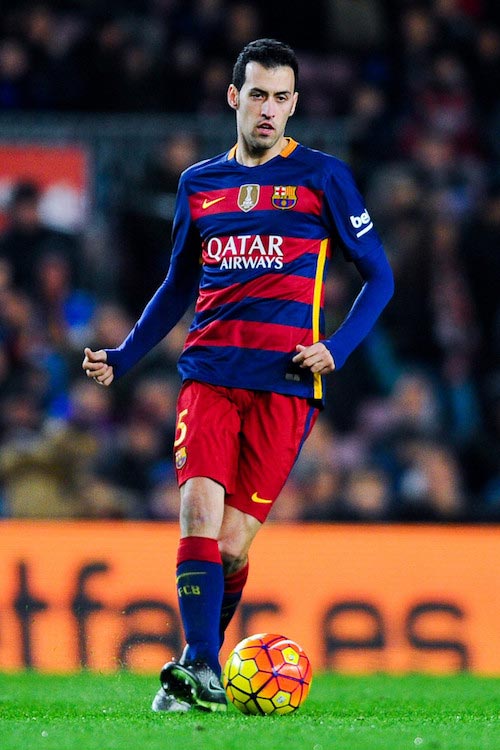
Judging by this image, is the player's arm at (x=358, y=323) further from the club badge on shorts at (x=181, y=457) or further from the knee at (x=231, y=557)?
the knee at (x=231, y=557)

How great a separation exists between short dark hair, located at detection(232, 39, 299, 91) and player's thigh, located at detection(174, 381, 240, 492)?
1125 millimetres


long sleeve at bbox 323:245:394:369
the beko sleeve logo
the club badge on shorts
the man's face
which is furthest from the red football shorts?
the man's face

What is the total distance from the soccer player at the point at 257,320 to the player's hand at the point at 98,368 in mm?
18

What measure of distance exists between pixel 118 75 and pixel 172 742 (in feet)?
26.7

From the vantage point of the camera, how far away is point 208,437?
5152 mm

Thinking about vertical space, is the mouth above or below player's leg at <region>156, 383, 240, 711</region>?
above

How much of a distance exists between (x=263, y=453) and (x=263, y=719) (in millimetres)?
900

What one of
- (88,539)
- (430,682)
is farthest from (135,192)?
(430,682)

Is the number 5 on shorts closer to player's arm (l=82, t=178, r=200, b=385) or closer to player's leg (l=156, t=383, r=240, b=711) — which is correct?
player's leg (l=156, t=383, r=240, b=711)

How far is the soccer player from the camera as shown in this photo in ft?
16.9

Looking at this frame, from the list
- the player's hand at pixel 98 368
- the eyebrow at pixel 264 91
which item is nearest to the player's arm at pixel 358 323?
the eyebrow at pixel 264 91

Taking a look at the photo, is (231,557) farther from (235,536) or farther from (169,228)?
(169,228)

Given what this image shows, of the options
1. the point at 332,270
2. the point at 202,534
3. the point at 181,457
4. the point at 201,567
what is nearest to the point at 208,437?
the point at 181,457

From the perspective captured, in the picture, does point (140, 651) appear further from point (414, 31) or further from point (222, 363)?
point (414, 31)
